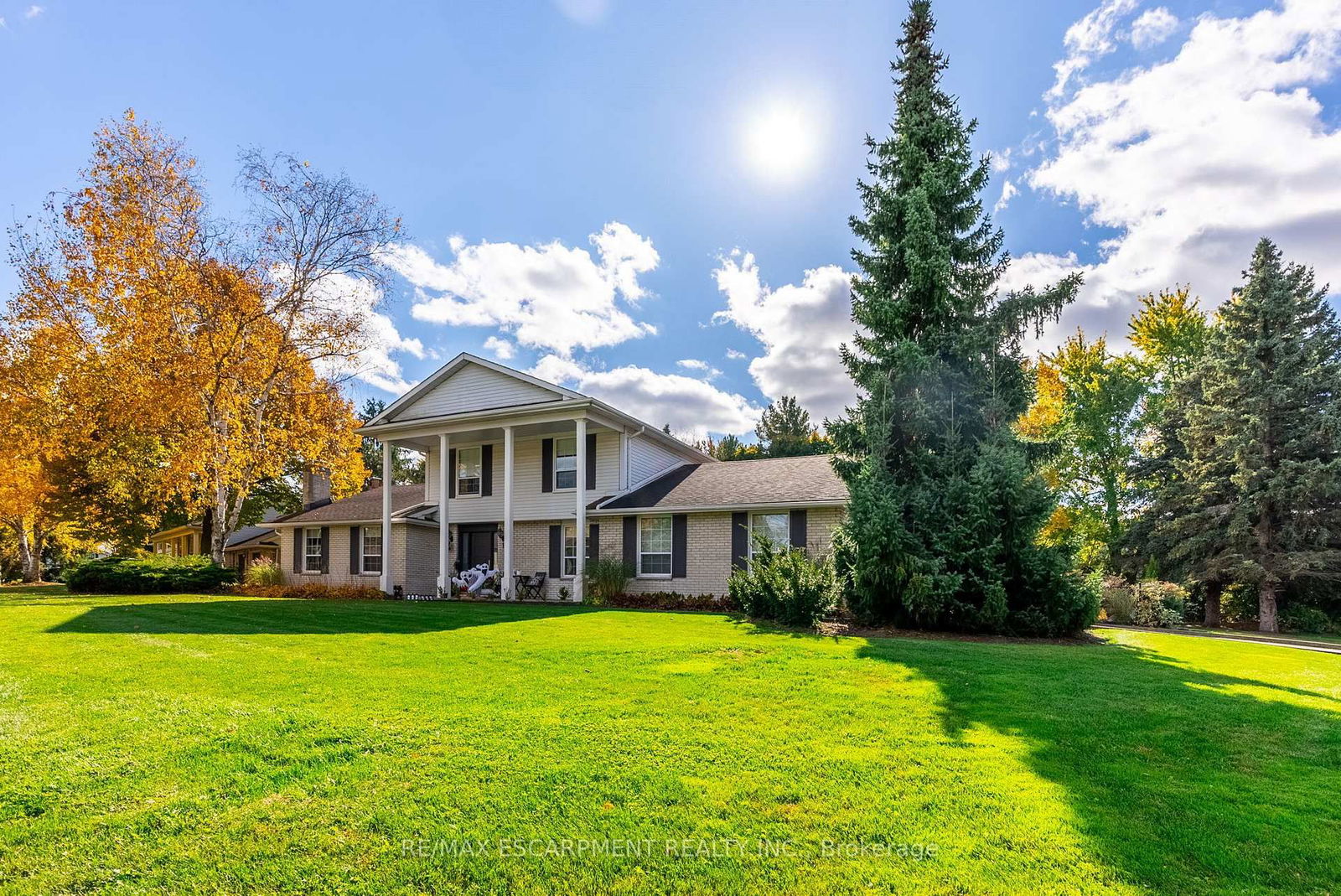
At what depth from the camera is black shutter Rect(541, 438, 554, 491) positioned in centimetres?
1939

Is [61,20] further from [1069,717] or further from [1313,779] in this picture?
[1313,779]

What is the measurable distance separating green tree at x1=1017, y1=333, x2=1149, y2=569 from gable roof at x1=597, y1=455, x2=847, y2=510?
10.5 m

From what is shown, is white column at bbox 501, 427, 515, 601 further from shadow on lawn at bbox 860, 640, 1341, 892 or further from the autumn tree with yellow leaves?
shadow on lawn at bbox 860, 640, 1341, 892

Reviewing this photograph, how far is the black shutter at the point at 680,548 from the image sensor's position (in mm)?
16984

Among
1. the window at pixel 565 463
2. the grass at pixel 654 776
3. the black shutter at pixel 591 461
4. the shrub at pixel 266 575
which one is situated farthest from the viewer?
the shrub at pixel 266 575

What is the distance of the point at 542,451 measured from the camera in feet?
64.5

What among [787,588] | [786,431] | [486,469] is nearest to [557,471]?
[486,469]

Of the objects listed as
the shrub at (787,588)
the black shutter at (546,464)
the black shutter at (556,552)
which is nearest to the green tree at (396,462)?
the black shutter at (546,464)

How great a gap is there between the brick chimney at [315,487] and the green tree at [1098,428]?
2680 centimetres

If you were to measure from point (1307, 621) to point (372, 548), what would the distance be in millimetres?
27061

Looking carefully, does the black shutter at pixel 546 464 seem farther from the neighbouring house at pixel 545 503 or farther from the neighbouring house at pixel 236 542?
the neighbouring house at pixel 236 542

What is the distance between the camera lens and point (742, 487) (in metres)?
17.5

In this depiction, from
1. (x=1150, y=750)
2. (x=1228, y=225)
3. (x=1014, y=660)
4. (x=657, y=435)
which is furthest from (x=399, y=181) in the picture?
(x=1228, y=225)

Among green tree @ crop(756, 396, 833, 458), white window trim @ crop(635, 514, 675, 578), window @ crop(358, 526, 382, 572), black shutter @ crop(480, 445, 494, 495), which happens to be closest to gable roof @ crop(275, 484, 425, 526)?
window @ crop(358, 526, 382, 572)
